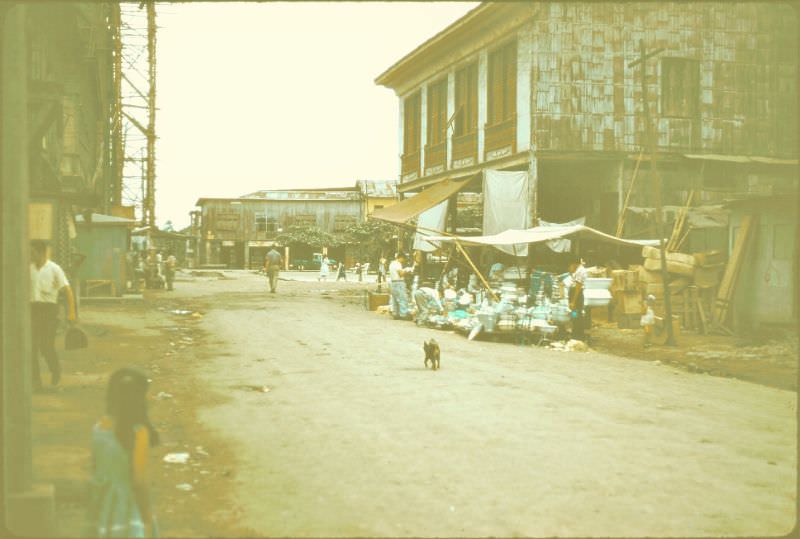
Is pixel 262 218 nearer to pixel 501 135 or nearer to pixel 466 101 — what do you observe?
pixel 466 101

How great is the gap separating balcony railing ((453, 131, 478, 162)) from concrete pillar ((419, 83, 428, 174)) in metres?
→ 3.35

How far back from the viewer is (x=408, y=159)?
36.8 meters

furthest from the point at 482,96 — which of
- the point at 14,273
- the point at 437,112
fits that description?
the point at 14,273

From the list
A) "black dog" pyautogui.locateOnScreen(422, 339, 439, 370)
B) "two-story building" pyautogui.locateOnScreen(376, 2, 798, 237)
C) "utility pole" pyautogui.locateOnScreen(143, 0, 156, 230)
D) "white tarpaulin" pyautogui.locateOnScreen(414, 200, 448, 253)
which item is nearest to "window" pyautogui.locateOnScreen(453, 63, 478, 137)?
"two-story building" pyautogui.locateOnScreen(376, 2, 798, 237)

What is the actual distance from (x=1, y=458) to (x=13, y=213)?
1.41 m

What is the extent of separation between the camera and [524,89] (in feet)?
83.5

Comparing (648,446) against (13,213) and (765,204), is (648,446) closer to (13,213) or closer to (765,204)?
(13,213)

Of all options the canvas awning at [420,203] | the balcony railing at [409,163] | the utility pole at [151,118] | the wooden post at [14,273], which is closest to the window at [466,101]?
the canvas awning at [420,203]

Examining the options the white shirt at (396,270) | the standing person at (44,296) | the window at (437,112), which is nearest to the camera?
the standing person at (44,296)

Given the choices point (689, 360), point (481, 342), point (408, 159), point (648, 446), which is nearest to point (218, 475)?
point (648, 446)

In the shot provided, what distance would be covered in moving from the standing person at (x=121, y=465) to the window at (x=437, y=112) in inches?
1110

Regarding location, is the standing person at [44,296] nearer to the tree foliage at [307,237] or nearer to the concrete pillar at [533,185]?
the concrete pillar at [533,185]

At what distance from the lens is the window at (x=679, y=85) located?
2541cm

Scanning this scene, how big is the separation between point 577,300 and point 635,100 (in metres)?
9.46
